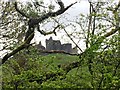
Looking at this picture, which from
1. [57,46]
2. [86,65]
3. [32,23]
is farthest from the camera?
[57,46]

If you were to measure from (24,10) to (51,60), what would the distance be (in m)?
2.55

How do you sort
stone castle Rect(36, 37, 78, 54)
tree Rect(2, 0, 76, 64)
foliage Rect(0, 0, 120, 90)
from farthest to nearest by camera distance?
stone castle Rect(36, 37, 78, 54)
tree Rect(2, 0, 76, 64)
foliage Rect(0, 0, 120, 90)

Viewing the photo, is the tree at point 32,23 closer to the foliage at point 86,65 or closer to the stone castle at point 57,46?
the foliage at point 86,65

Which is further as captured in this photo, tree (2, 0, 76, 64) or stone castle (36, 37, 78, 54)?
stone castle (36, 37, 78, 54)

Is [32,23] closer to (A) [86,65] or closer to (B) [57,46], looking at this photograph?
(A) [86,65]

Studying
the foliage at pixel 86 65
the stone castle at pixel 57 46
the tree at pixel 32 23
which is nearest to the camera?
the foliage at pixel 86 65

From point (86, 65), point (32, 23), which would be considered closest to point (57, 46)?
point (32, 23)

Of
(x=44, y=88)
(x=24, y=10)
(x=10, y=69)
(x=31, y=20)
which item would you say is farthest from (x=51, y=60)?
(x=10, y=69)

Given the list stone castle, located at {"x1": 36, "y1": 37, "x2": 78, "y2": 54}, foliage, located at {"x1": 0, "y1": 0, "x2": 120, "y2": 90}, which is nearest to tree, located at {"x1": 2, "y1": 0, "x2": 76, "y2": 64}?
foliage, located at {"x1": 0, "y1": 0, "x2": 120, "y2": 90}

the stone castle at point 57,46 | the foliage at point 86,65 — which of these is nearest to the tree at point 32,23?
the foliage at point 86,65

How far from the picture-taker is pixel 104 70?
643 centimetres

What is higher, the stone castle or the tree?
the tree

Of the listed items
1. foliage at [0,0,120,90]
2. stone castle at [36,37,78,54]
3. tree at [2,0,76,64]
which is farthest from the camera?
stone castle at [36,37,78,54]

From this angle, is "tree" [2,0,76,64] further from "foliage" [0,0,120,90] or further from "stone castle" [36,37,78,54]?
"stone castle" [36,37,78,54]
